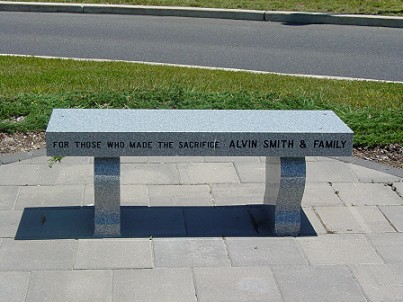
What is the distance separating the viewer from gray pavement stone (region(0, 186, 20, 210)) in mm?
6590

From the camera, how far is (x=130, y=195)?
6910 millimetres

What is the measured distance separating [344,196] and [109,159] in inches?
88.4

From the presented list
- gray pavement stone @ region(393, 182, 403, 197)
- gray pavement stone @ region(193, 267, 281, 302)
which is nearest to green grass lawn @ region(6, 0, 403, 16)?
gray pavement stone @ region(393, 182, 403, 197)

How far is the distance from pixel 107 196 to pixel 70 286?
928 millimetres

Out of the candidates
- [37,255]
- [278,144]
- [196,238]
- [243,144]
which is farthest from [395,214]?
[37,255]

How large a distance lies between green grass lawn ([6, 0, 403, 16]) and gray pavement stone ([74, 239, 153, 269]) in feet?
39.3

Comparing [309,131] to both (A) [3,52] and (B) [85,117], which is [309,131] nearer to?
(B) [85,117]

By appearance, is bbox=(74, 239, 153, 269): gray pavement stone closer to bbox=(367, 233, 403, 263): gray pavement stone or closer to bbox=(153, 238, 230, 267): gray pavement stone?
bbox=(153, 238, 230, 267): gray pavement stone

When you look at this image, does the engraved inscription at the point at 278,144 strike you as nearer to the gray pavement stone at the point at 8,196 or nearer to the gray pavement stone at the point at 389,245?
the gray pavement stone at the point at 389,245

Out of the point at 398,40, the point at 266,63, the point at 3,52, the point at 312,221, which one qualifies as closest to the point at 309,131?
Answer: the point at 312,221

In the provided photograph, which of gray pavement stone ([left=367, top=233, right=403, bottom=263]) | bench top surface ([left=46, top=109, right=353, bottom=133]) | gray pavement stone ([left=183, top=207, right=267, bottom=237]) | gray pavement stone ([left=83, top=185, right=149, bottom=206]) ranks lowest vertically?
gray pavement stone ([left=83, top=185, right=149, bottom=206])

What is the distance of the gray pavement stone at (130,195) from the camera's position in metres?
6.75

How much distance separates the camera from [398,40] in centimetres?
1523

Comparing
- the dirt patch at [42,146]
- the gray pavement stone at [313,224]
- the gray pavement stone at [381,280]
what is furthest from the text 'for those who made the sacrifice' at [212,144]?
the dirt patch at [42,146]
